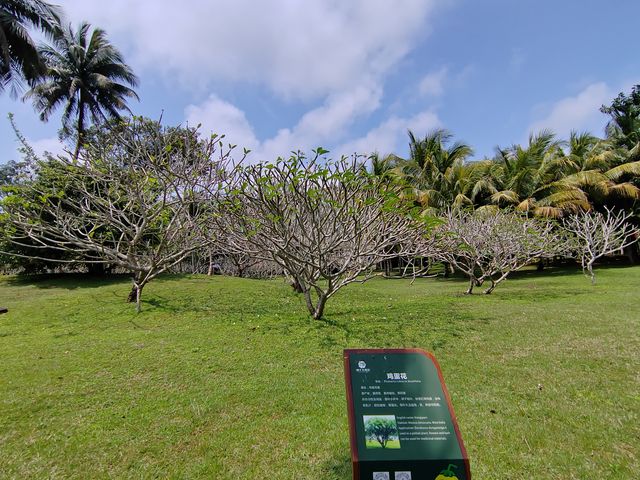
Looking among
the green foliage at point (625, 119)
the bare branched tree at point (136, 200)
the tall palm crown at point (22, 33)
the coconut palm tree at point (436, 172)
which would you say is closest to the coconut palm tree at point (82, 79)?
the tall palm crown at point (22, 33)

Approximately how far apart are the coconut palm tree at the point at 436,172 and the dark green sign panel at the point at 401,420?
693 inches

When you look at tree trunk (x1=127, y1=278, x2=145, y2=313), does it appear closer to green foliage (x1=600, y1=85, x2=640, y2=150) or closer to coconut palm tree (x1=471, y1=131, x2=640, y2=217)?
coconut palm tree (x1=471, y1=131, x2=640, y2=217)

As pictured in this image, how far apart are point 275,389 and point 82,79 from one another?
20.9 metres

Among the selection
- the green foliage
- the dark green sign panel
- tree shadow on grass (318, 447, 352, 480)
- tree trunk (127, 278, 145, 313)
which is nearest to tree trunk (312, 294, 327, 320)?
tree trunk (127, 278, 145, 313)

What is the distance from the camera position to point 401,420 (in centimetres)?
197

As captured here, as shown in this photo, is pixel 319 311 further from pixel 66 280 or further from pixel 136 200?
pixel 66 280

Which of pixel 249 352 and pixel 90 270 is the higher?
pixel 90 270

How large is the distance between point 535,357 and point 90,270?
55.3ft

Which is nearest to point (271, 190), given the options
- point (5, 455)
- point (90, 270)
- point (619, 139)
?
point (5, 455)

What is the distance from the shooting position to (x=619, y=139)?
23.1 meters

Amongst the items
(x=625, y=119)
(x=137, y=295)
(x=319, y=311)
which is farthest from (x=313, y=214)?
(x=625, y=119)

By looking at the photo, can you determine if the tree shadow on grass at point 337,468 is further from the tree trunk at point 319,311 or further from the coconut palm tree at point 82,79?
the coconut palm tree at point 82,79

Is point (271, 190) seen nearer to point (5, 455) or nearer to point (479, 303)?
point (5, 455)

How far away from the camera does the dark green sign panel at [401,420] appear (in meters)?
1.80
